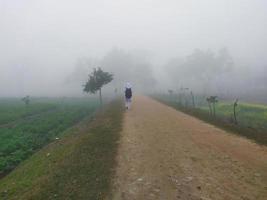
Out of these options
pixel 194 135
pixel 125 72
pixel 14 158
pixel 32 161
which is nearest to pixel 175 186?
pixel 194 135

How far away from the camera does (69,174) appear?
13.0 metres

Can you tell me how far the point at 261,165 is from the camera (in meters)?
12.9

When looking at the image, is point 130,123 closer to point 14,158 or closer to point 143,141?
point 143,141

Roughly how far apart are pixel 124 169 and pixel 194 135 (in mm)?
7589

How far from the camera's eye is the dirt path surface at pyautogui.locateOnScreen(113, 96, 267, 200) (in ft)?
33.5

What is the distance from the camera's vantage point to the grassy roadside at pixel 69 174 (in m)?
11.2

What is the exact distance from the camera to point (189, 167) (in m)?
12.6

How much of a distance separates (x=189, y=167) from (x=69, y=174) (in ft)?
16.0

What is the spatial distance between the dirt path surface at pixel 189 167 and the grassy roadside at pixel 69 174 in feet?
2.05

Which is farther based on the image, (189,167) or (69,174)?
(69,174)

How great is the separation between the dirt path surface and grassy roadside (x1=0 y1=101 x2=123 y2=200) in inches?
24.6

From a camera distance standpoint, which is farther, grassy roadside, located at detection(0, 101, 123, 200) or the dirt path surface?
grassy roadside, located at detection(0, 101, 123, 200)

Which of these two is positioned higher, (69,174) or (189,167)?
(189,167)

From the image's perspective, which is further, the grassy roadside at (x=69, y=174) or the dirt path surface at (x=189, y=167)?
the grassy roadside at (x=69, y=174)
